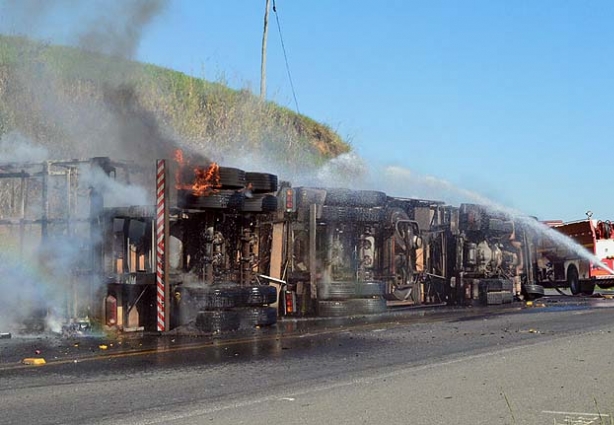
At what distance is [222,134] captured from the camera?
36.7m

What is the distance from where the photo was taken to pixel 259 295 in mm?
15133

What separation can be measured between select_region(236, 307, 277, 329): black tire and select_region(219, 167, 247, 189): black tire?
7.14 feet

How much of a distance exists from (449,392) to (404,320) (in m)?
8.71

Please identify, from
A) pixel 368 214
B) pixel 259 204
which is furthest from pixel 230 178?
pixel 368 214

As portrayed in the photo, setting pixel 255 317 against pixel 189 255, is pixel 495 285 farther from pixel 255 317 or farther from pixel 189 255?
pixel 189 255

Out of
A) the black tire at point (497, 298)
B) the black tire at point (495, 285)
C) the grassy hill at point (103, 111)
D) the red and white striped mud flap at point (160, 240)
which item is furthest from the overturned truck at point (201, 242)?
the black tire at point (497, 298)

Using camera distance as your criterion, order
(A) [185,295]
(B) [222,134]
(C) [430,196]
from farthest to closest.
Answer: (B) [222,134], (C) [430,196], (A) [185,295]

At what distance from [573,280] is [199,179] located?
1697cm

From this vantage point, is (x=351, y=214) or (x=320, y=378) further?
(x=351, y=214)

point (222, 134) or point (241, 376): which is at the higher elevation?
point (222, 134)

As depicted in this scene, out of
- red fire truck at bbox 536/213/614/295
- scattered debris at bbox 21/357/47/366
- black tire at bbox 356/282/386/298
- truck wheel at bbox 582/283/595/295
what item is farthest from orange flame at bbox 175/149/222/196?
truck wheel at bbox 582/283/595/295

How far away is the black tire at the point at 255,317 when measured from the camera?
48.7 ft

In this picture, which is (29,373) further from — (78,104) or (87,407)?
(78,104)

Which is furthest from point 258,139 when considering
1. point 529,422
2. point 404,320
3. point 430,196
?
point 529,422
